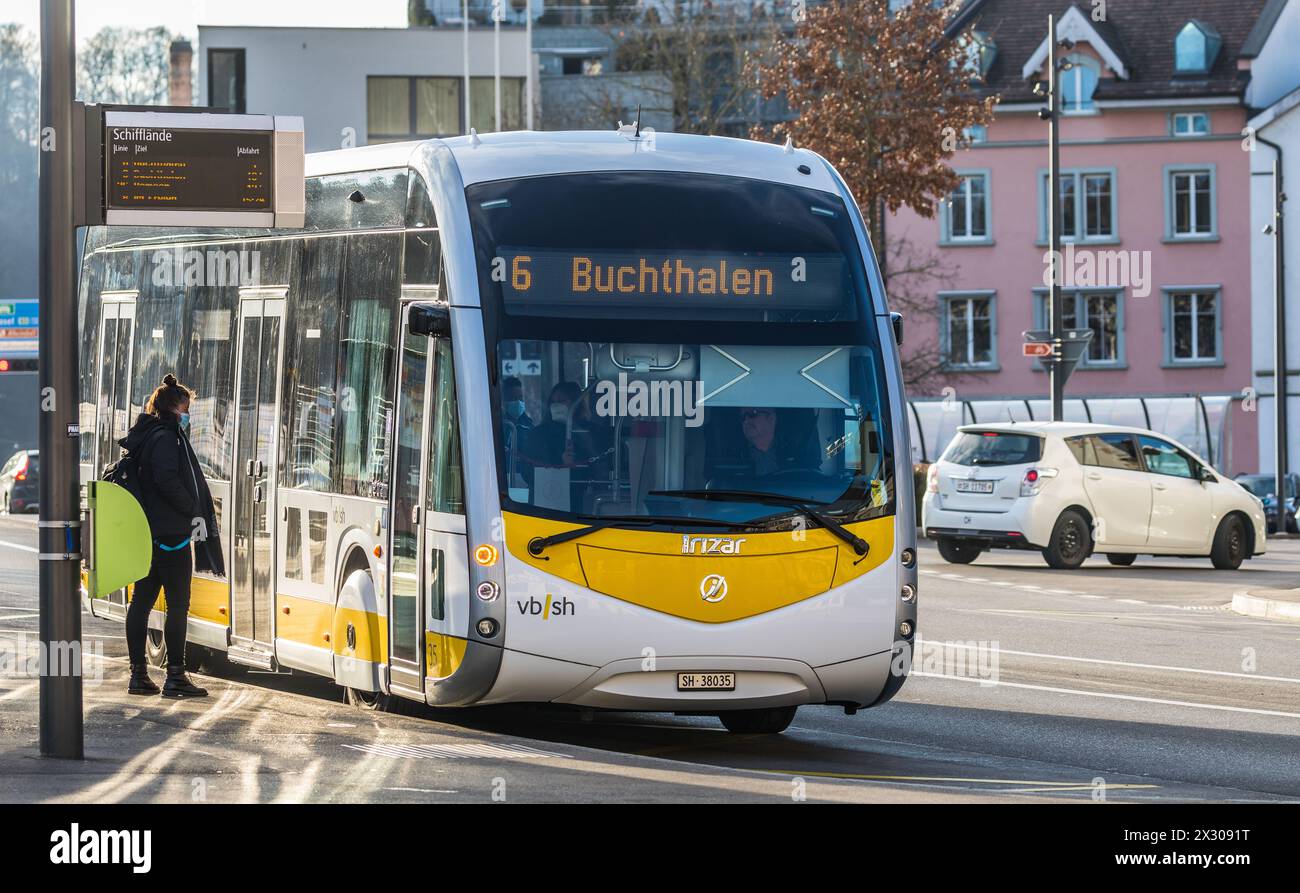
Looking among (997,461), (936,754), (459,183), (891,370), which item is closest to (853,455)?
(891,370)

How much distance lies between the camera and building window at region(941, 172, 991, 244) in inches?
2387

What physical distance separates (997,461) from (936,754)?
15.2 m

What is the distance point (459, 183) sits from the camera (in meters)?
11.5

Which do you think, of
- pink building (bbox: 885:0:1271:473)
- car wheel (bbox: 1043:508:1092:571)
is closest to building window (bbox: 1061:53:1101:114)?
pink building (bbox: 885:0:1271:473)

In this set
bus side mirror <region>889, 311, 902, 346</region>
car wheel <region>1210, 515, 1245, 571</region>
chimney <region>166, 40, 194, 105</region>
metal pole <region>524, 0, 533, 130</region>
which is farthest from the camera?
chimney <region>166, 40, 194, 105</region>

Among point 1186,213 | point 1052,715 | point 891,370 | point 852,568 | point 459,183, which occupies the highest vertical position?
point 1186,213

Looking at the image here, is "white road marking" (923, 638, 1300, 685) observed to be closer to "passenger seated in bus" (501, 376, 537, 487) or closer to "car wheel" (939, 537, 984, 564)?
"passenger seated in bus" (501, 376, 537, 487)

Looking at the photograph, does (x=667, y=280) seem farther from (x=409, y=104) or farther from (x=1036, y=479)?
Answer: (x=409, y=104)

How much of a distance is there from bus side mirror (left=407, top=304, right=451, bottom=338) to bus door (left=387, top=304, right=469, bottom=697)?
19 mm

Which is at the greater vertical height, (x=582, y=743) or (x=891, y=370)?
(x=891, y=370)
